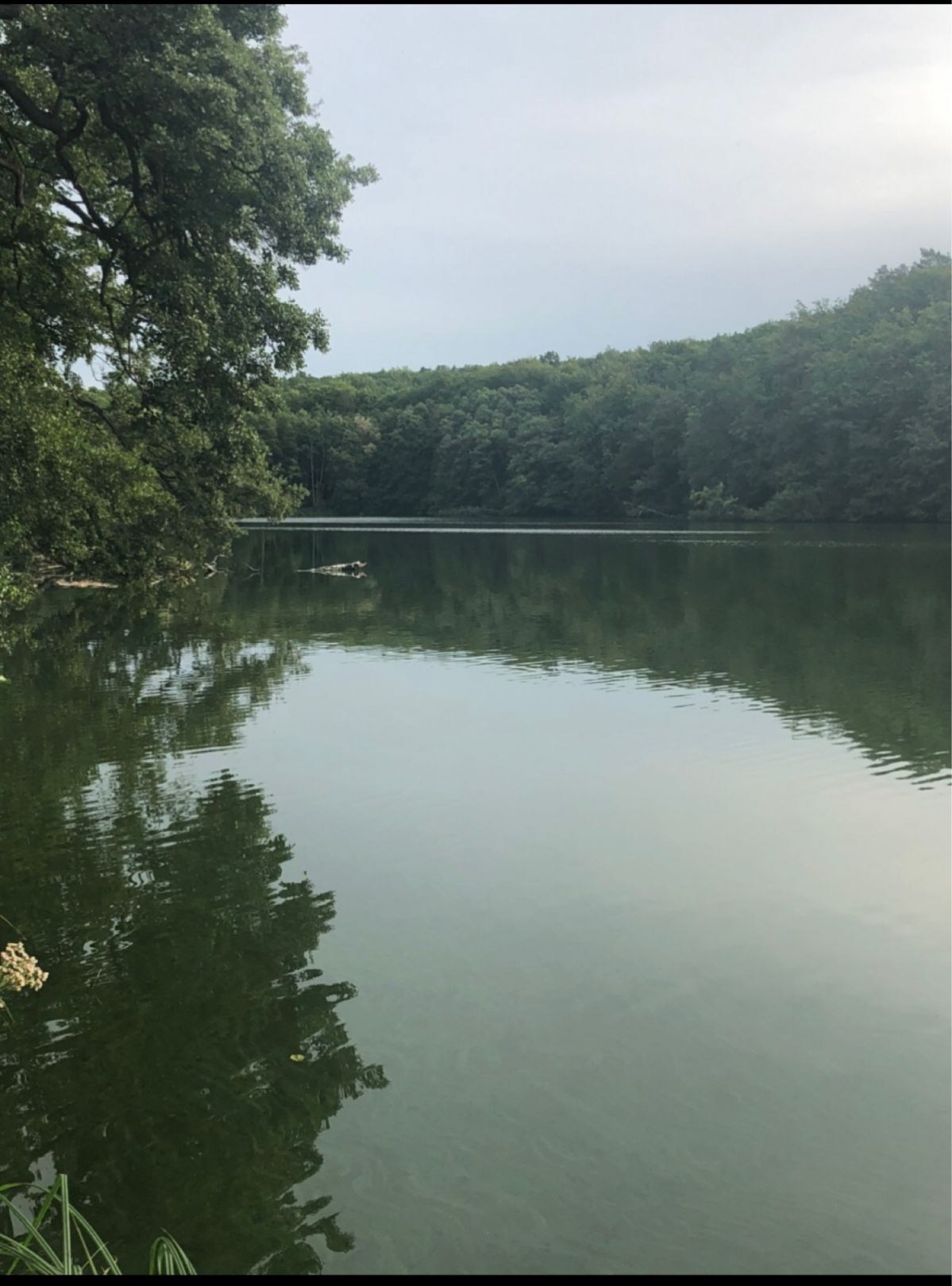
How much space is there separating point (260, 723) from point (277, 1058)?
34.4 ft

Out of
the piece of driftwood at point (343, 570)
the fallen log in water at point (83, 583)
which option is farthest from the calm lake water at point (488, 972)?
the piece of driftwood at point (343, 570)

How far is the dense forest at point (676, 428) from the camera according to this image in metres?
74.1

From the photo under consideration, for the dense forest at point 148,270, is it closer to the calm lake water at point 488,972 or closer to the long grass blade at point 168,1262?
the calm lake water at point 488,972

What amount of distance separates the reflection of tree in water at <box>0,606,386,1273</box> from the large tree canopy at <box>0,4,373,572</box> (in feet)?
18.0

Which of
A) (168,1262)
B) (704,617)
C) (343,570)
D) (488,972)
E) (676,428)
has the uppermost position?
(676,428)

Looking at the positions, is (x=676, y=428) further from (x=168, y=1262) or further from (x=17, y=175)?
(x=168, y=1262)

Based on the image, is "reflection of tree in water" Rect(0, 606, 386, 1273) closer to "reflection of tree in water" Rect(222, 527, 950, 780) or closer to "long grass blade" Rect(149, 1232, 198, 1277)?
"long grass blade" Rect(149, 1232, 198, 1277)

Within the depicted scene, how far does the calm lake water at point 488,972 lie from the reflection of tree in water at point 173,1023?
0.03 m

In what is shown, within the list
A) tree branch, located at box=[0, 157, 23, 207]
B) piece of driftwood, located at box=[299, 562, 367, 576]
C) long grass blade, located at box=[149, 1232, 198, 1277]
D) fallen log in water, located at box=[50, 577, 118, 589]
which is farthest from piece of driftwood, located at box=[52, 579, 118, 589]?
long grass blade, located at box=[149, 1232, 198, 1277]

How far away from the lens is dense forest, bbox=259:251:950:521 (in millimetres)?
74125

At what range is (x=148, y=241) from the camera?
13.9 m

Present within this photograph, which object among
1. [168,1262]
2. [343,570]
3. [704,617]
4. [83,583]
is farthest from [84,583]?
[168,1262]

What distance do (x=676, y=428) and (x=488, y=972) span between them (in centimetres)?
9392

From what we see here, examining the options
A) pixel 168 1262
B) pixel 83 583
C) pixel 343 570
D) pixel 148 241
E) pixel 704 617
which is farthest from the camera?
pixel 343 570
